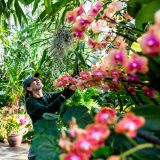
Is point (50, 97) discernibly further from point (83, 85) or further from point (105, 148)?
point (105, 148)

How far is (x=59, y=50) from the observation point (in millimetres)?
2713

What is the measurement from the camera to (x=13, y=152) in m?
5.62

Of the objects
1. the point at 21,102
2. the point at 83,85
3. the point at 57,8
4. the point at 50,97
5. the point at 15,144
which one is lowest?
the point at 15,144

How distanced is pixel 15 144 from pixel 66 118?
17.1 feet

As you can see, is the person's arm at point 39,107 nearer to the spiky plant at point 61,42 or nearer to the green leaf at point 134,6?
the spiky plant at point 61,42

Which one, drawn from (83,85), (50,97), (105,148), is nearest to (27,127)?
(50,97)

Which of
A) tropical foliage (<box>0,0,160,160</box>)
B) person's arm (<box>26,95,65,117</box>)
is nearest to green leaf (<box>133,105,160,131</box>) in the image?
tropical foliage (<box>0,0,160,160</box>)

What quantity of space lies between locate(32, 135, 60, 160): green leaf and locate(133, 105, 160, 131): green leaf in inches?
7.9

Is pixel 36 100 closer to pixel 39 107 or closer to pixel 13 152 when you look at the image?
pixel 39 107

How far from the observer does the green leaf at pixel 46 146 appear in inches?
30.9

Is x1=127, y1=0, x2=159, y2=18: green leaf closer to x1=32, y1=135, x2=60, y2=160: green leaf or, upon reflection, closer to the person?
x1=32, y1=135, x2=60, y2=160: green leaf

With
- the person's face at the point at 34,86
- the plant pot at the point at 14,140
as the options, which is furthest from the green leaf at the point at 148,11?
the plant pot at the point at 14,140

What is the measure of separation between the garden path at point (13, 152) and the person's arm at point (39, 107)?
2.60 m

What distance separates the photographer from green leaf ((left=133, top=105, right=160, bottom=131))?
0.64 metres
